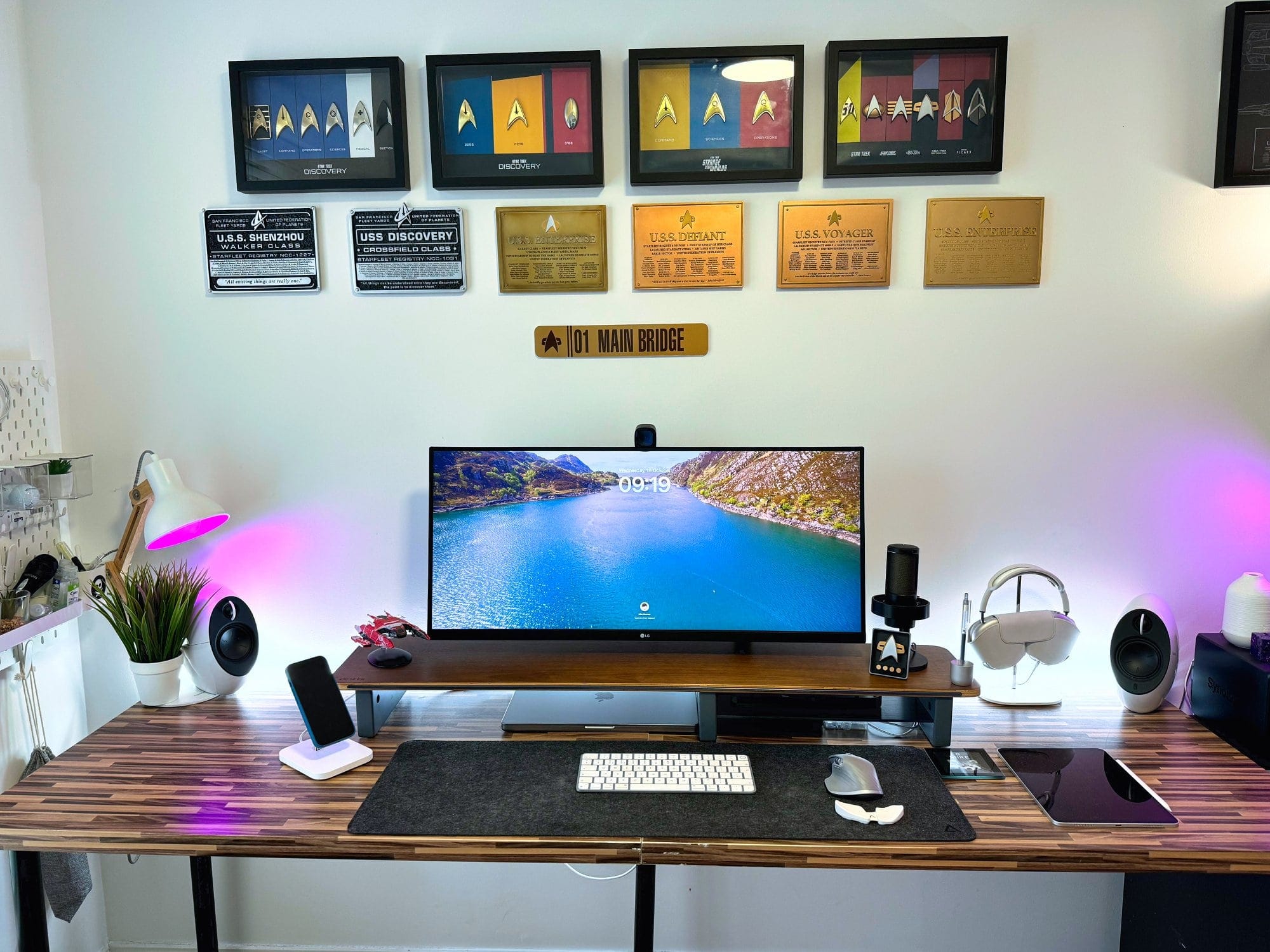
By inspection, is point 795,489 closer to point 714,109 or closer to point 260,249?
point 714,109

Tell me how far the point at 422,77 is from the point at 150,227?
706mm

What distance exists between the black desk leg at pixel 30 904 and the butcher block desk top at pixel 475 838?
A: 124 millimetres

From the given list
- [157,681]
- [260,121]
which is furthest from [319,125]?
[157,681]

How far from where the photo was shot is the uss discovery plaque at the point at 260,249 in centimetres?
195

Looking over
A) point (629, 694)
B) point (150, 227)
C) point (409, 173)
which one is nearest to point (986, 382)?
point (629, 694)

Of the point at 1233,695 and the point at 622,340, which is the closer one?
the point at 1233,695

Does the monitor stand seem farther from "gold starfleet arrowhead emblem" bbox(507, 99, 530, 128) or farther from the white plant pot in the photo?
"gold starfleet arrowhead emblem" bbox(507, 99, 530, 128)

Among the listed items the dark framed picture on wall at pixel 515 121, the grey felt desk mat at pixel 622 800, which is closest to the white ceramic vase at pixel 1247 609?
the grey felt desk mat at pixel 622 800

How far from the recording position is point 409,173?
193 centimetres

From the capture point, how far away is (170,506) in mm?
1844

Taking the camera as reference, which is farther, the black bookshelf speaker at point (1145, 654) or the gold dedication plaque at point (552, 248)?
the gold dedication plaque at point (552, 248)

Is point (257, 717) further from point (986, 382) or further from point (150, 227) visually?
point (986, 382)

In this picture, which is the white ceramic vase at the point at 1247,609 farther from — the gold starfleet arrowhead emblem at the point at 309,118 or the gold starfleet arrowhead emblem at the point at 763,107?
the gold starfleet arrowhead emblem at the point at 309,118

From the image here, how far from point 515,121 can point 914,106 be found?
847 mm
